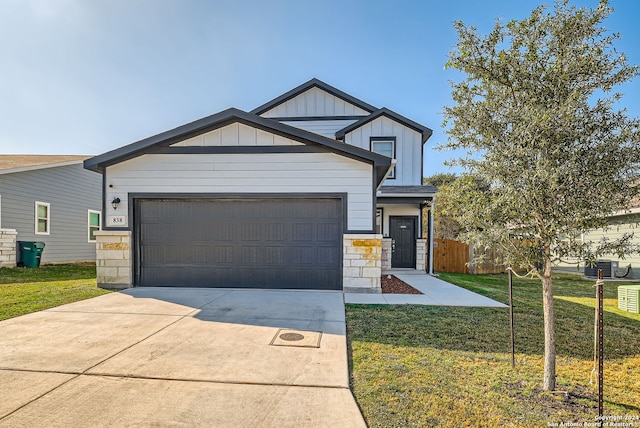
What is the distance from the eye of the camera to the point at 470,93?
3188 millimetres

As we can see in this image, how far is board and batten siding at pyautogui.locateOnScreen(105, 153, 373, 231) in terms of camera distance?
294 inches

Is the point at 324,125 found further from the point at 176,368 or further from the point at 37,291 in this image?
the point at 176,368

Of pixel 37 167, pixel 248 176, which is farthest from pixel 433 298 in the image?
pixel 37 167

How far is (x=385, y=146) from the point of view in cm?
1215

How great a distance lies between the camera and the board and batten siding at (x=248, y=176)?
7.46m

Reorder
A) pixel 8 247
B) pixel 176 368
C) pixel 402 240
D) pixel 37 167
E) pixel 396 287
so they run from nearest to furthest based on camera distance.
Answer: pixel 176 368 → pixel 396 287 → pixel 8 247 → pixel 37 167 → pixel 402 240

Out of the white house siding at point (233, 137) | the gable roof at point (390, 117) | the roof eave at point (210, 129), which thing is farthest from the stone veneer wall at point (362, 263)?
the gable roof at point (390, 117)

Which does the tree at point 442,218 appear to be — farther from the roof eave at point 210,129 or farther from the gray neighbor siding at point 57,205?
the gray neighbor siding at point 57,205

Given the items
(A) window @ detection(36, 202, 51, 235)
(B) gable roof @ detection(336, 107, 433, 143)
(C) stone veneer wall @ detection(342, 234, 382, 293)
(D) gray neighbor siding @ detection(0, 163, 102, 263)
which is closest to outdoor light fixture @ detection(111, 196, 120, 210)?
(C) stone veneer wall @ detection(342, 234, 382, 293)

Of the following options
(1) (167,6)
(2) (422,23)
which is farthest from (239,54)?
(2) (422,23)

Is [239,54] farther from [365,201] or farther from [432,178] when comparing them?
[432,178]

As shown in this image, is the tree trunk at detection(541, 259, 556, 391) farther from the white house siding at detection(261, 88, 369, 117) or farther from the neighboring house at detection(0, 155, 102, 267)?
the neighboring house at detection(0, 155, 102, 267)

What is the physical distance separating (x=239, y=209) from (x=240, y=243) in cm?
83

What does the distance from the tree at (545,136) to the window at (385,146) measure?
8912mm
